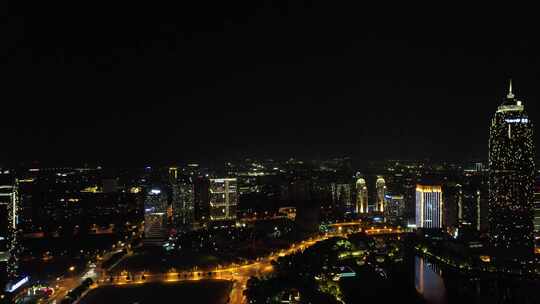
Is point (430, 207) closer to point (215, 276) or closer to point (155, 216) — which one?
point (215, 276)

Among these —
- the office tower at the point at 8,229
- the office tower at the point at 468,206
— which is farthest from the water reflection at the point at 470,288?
the office tower at the point at 8,229

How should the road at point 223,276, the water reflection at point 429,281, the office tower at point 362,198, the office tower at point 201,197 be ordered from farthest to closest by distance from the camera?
the office tower at point 362,198
the office tower at point 201,197
the water reflection at point 429,281
the road at point 223,276

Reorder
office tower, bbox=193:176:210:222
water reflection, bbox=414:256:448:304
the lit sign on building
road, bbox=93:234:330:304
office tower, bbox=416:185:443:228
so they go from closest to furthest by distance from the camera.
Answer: water reflection, bbox=414:256:448:304 < road, bbox=93:234:330:304 < the lit sign on building < office tower, bbox=416:185:443:228 < office tower, bbox=193:176:210:222

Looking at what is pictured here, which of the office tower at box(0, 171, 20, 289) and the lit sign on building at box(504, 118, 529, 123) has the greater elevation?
the lit sign on building at box(504, 118, 529, 123)

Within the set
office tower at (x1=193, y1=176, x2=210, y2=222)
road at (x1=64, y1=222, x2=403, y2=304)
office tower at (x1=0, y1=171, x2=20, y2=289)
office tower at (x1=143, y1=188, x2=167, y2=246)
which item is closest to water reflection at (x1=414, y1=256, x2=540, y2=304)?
road at (x1=64, y1=222, x2=403, y2=304)

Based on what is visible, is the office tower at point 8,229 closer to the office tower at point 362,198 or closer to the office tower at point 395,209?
the office tower at point 395,209

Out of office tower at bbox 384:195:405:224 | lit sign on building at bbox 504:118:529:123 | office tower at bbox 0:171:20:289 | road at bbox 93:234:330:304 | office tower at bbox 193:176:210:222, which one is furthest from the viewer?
office tower at bbox 384:195:405:224

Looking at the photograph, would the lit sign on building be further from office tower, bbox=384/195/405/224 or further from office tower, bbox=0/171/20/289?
office tower, bbox=0/171/20/289

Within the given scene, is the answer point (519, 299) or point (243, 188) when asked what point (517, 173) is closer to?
point (519, 299)
